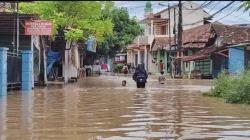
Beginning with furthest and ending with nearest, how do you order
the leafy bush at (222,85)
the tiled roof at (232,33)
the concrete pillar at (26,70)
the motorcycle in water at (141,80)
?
the tiled roof at (232,33), the motorcycle in water at (141,80), the concrete pillar at (26,70), the leafy bush at (222,85)

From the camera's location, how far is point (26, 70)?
28.3m

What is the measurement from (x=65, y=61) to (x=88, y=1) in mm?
35284

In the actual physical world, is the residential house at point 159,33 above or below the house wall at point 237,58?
above

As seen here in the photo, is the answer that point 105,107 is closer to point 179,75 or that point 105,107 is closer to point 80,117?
point 80,117

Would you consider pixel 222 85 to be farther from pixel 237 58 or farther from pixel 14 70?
pixel 237 58

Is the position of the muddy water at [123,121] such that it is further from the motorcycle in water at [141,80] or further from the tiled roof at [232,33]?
the tiled roof at [232,33]

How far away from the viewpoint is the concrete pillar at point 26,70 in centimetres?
2811

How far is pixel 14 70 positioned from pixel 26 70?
3.82 ft

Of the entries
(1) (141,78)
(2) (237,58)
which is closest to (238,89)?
(1) (141,78)

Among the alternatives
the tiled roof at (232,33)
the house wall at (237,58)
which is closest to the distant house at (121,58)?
the tiled roof at (232,33)

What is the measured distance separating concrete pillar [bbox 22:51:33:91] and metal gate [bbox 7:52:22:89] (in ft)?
0.79

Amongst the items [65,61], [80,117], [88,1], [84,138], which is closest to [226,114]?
[80,117]

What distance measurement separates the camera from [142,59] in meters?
81.4

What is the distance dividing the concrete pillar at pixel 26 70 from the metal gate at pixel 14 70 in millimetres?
241
